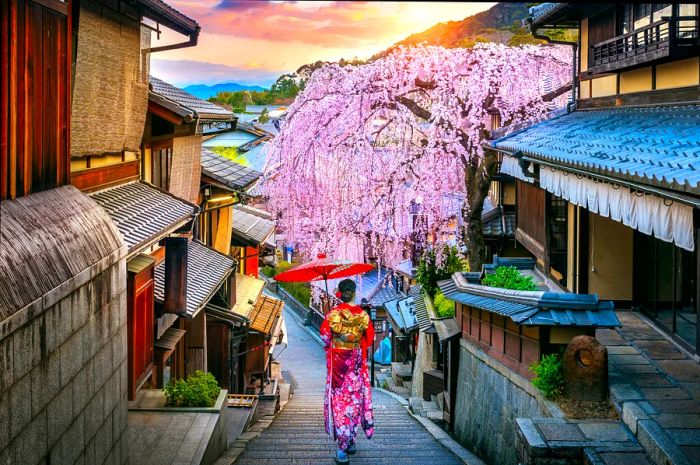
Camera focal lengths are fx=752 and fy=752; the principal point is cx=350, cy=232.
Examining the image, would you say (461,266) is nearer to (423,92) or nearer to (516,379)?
(423,92)

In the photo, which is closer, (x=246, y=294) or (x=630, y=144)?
(x=630, y=144)

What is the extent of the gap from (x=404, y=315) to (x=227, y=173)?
695 cm

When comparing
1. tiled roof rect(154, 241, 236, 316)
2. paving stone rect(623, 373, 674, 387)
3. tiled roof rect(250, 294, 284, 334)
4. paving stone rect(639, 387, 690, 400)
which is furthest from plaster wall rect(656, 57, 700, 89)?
tiled roof rect(250, 294, 284, 334)


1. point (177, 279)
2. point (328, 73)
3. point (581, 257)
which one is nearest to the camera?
point (177, 279)

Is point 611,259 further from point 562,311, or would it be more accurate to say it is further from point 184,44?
point 184,44

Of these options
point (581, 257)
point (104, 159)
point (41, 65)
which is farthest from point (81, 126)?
point (581, 257)

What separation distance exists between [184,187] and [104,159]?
4698mm

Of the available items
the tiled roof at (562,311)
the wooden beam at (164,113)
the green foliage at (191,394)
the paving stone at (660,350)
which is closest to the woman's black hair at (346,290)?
the tiled roof at (562,311)

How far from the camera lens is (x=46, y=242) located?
5.66m

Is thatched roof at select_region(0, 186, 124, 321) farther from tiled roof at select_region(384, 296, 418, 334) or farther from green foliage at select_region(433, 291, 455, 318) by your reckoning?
tiled roof at select_region(384, 296, 418, 334)

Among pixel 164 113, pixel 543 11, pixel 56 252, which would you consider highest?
pixel 543 11

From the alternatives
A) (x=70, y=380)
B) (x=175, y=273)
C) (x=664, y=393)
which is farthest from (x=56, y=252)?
(x=664, y=393)

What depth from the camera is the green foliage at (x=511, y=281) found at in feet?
38.4

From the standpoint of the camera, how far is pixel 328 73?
17719 millimetres
